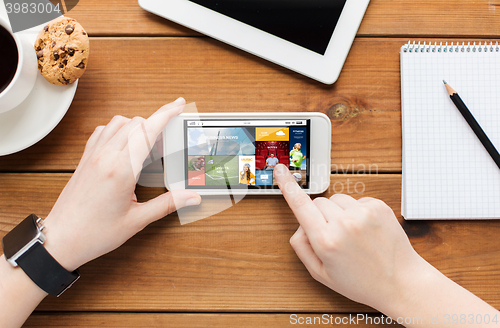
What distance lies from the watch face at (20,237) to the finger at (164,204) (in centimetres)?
17

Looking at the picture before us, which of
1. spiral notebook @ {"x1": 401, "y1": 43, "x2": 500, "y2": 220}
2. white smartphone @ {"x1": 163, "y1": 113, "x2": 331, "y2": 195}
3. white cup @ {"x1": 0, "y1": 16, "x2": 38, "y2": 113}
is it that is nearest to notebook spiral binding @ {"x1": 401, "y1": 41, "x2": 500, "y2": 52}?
spiral notebook @ {"x1": 401, "y1": 43, "x2": 500, "y2": 220}

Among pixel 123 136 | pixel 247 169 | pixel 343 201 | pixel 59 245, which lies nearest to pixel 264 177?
pixel 247 169

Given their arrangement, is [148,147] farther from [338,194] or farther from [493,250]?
[493,250]

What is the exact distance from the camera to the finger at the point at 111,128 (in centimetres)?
50

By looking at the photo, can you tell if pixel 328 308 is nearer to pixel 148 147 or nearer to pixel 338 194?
pixel 338 194

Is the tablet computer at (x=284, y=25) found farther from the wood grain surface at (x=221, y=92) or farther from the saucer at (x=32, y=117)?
the saucer at (x=32, y=117)

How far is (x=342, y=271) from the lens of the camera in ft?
1.52

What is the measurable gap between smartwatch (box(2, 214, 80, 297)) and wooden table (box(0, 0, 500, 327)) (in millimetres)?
79

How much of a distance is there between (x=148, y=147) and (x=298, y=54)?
1.05 feet

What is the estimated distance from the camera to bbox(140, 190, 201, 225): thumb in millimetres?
497

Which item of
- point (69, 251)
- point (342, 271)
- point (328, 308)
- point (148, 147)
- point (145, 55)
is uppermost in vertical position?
Result: point (145, 55)

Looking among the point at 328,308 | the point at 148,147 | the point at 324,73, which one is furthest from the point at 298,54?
the point at 328,308

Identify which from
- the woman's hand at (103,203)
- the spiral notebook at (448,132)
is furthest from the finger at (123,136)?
the spiral notebook at (448,132)

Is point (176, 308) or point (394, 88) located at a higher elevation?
point (394, 88)
